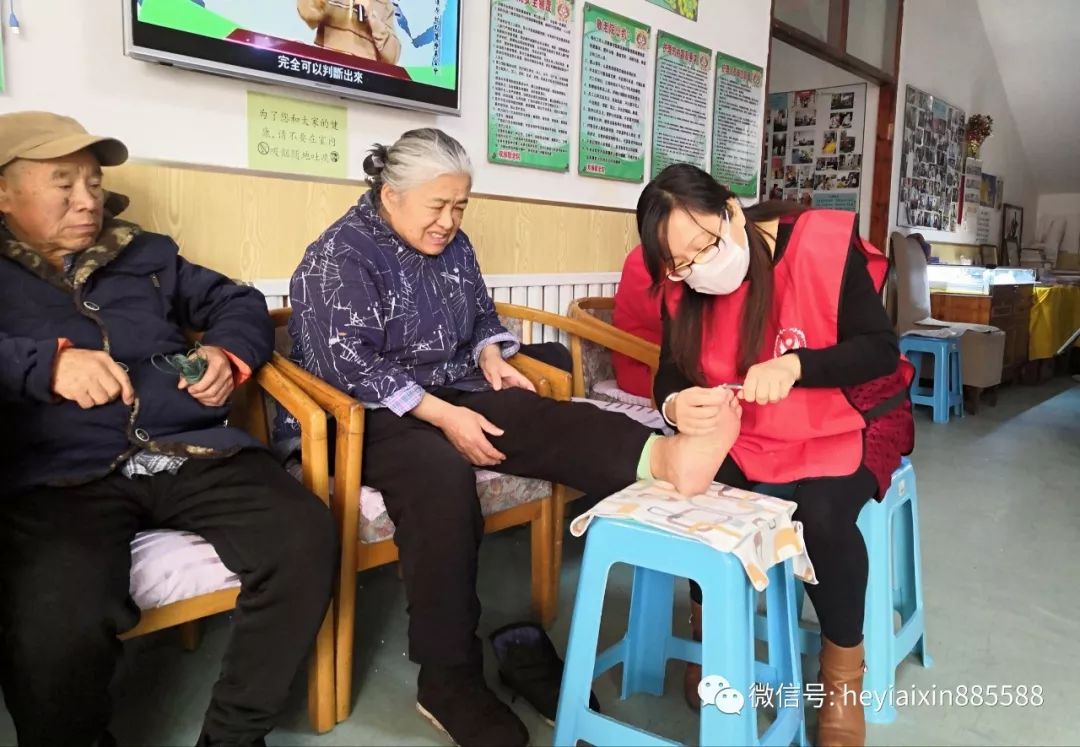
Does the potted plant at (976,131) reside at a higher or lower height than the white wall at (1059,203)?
higher

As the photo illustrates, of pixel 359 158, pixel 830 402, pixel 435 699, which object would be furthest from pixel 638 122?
pixel 435 699

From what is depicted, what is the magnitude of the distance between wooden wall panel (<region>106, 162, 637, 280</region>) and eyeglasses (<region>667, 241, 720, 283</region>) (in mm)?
1034

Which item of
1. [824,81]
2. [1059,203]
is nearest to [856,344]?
[824,81]

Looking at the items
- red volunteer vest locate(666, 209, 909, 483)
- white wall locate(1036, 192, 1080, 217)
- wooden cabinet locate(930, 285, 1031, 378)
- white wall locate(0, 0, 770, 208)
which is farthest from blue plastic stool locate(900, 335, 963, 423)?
white wall locate(1036, 192, 1080, 217)

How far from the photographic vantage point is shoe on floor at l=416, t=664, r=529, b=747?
1.30 metres

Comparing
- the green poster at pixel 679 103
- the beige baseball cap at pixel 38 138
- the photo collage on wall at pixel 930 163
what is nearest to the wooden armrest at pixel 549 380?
the beige baseball cap at pixel 38 138

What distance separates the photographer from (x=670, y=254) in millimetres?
1327

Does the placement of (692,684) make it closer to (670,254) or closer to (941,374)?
(670,254)

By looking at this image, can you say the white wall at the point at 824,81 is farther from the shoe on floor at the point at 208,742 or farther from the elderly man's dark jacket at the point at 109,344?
the shoe on floor at the point at 208,742

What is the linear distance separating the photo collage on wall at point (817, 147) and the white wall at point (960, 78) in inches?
9.9

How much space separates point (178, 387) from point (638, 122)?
6.86ft

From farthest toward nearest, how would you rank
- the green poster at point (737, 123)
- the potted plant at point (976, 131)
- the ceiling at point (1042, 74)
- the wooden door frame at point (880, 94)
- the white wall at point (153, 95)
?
1. the potted plant at point (976, 131)
2. the ceiling at point (1042, 74)
3. the wooden door frame at point (880, 94)
4. the green poster at point (737, 123)
5. the white wall at point (153, 95)


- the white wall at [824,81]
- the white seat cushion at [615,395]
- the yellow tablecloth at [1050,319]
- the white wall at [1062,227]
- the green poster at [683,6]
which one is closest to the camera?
the white seat cushion at [615,395]

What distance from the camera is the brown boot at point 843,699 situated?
1.32 m
